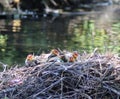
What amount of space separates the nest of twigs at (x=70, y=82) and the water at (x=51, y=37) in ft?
24.3

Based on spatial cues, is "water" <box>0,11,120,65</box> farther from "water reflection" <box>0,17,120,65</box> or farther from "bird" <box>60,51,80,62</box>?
"bird" <box>60,51,80,62</box>

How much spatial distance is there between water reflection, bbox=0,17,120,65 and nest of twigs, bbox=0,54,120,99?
741cm

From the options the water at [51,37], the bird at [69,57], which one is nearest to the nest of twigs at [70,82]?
the bird at [69,57]

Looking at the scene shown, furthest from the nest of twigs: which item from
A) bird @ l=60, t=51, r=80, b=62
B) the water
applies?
the water

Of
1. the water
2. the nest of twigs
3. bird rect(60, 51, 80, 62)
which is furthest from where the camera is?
the water

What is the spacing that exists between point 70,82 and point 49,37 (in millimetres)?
16467

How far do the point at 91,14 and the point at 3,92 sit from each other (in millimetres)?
30305

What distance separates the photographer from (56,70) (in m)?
6.84

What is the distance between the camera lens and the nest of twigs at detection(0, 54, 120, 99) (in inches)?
262

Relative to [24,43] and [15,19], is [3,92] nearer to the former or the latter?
[24,43]

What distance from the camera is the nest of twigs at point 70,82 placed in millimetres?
6664

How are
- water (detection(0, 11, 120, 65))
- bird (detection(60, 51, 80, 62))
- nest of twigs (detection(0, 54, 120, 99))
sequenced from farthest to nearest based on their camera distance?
water (detection(0, 11, 120, 65)), bird (detection(60, 51, 80, 62)), nest of twigs (detection(0, 54, 120, 99))

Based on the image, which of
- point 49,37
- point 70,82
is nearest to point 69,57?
point 70,82

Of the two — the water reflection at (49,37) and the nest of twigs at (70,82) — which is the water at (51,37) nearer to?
the water reflection at (49,37)
